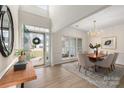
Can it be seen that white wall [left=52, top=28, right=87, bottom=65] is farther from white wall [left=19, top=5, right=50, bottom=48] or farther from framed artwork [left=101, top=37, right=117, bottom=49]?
framed artwork [left=101, top=37, right=117, bottom=49]

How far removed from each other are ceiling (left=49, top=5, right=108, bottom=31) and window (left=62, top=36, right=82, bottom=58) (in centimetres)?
176

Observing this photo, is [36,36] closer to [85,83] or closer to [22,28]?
[22,28]

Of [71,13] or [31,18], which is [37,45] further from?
[71,13]

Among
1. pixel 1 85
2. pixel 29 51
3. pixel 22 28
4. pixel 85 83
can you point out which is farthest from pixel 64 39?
pixel 1 85

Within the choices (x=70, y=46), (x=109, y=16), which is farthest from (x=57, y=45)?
(x=109, y=16)

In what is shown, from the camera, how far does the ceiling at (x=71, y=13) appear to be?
3.05 meters

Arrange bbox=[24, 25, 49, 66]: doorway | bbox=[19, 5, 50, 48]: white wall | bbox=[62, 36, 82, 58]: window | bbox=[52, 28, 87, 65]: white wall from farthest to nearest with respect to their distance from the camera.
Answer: bbox=[62, 36, 82, 58]: window → bbox=[52, 28, 87, 65]: white wall → bbox=[24, 25, 49, 66]: doorway → bbox=[19, 5, 50, 48]: white wall

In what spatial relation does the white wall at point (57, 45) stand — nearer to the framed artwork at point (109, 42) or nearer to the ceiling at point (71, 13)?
the ceiling at point (71, 13)

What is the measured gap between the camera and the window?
701 centimetres

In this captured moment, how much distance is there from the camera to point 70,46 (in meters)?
7.52

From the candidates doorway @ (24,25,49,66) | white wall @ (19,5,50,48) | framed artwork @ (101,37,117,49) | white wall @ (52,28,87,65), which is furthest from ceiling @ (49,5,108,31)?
framed artwork @ (101,37,117,49)

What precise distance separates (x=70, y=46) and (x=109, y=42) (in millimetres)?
2686
